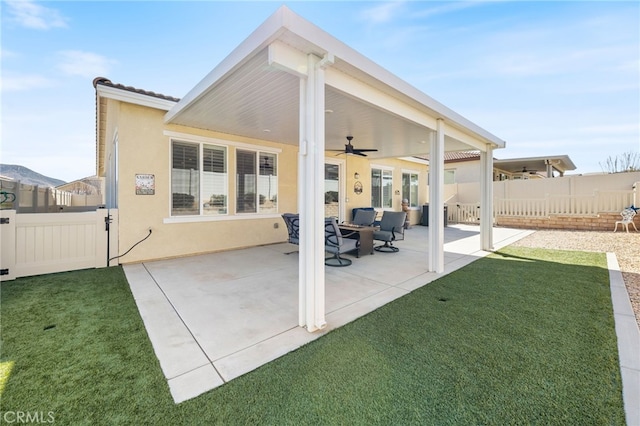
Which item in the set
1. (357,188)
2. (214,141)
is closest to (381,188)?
(357,188)

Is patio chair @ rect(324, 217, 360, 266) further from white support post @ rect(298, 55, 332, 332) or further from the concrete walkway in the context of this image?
white support post @ rect(298, 55, 332, 332)

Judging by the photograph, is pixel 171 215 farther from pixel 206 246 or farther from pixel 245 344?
pixel 245 344

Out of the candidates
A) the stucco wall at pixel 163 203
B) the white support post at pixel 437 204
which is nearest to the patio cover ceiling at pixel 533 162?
the white support post at pixel 437 204

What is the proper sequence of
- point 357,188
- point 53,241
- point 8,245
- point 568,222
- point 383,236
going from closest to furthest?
point 8,245
point 53,241
point 383,236
point 357,188
point 568,222

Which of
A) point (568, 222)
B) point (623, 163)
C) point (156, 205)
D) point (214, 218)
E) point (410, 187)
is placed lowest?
point (568, 222)

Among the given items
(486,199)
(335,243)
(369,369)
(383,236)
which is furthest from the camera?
(486,199)

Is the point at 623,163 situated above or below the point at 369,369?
above

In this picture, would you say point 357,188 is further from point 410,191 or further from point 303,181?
point 303,181

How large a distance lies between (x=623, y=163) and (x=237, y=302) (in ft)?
83.7

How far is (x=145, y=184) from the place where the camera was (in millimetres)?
5605

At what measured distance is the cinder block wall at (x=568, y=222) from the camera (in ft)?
33.0

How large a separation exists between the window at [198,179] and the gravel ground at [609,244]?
25.3 feet

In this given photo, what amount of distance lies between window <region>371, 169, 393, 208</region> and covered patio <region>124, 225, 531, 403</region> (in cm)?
546

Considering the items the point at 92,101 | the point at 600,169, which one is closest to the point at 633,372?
the point at 92,101
